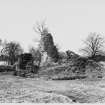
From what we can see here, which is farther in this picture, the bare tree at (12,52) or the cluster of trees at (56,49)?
the bare tree at (12,52)

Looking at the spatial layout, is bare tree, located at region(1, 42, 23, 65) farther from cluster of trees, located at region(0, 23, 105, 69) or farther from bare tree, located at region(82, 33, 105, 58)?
→ bare tree, located at region(82, 33, 105, 58)

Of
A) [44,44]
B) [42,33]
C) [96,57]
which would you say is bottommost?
[96,57]

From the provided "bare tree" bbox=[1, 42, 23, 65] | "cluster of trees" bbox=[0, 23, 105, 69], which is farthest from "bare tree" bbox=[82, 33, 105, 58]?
"bare tree" bbox=[1, 42, 23, 65]

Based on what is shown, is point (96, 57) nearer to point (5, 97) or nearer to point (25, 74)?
point (25, 74)

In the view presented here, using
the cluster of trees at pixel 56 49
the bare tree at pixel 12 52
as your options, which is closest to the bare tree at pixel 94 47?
the cluster of trees at pixel 56 49

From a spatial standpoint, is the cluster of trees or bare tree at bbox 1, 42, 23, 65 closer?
the cluster of trees

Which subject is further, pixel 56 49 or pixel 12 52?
pixel 12 52

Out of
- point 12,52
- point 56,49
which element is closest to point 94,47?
point 56,49

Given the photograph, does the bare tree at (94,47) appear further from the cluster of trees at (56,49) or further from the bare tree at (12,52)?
the bare tree at (12,52)

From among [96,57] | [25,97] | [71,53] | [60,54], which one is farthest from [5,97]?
[96,57]

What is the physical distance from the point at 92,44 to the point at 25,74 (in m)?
7.34

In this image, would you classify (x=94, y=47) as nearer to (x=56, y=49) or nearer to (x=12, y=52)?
(x=56, y=49)

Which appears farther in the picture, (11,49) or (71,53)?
(11,49)

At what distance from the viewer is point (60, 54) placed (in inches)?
603
